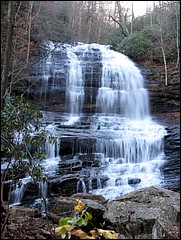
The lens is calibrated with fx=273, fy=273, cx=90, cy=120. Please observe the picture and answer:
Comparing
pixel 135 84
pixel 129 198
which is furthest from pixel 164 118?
pixel 129 198

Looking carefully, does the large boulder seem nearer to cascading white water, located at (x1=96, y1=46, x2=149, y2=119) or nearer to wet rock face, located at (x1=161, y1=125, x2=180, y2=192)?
wet rock face, located at (x1=161, y1=125, x2=180, y2=192)

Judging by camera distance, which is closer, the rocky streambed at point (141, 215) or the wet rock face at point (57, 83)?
the rocky streambed at point (141, 215)

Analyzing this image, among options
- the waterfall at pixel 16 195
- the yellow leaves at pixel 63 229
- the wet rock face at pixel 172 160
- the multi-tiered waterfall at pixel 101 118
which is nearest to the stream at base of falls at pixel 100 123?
the multi-tiered waterfall at pixel 101 118

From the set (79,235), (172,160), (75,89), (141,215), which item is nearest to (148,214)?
(141,215)

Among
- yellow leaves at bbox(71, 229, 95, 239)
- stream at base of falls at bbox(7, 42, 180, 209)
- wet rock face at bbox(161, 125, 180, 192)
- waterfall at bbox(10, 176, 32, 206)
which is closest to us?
yellow leaves at bbox(71, 229, 95, 239)

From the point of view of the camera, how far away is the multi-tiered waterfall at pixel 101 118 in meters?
8.72

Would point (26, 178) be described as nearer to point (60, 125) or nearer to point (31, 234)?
point (60, 125)

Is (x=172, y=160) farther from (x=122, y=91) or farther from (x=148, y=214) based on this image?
(x=148, y=214)

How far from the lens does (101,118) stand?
531 inches

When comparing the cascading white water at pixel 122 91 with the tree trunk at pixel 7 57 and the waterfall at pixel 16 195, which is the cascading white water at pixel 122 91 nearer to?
the waterfall at pixel 16 195

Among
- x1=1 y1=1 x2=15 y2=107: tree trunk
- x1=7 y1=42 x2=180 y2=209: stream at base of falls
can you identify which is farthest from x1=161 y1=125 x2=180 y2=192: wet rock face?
x1=1 y1=1 x2=15 y2=107: tree trunk

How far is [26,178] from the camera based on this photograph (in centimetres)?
768

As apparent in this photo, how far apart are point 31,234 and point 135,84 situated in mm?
14121

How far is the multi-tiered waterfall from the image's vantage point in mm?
8717
